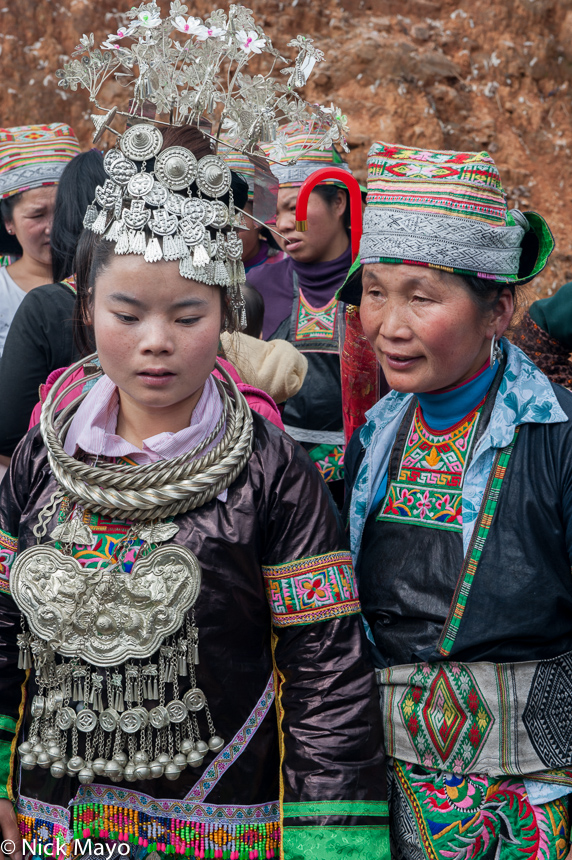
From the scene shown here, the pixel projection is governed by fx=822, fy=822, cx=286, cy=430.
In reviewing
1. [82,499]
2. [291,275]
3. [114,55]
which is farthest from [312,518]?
[291,275]

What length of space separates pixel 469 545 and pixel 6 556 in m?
1.08

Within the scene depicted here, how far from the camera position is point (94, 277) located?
71.4 inches

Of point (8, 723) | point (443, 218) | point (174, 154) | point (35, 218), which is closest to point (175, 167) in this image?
point (174, 154)

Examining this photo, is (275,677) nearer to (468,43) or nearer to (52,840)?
(52,840)

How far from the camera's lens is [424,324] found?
189 centimetres

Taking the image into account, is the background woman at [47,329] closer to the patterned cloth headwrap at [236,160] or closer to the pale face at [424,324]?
the patterned cloth headwrap at [236,160]

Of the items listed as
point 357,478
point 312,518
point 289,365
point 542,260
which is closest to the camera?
point 312,518

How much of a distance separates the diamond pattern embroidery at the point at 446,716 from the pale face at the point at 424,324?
2.20 feet

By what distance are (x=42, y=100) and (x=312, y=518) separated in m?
7.88

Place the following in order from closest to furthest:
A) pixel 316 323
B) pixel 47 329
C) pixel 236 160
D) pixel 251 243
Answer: pixel 236 160
pixel 47 329
pixel 316 323
pixel 251 243

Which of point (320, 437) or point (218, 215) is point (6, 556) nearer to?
point (218, 215)

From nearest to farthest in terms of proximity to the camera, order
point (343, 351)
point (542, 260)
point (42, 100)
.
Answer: point (542, 260) → point (343, 351) → point (42, 100)

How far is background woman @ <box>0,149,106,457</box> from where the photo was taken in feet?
9.29

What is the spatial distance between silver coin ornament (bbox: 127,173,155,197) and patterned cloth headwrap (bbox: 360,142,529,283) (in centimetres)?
55
